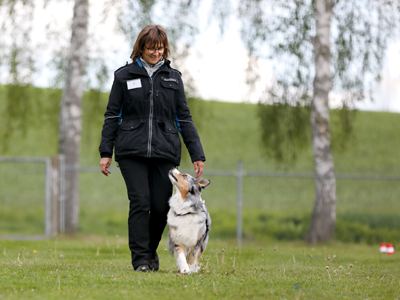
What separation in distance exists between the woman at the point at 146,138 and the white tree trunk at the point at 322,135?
5441 millimetres

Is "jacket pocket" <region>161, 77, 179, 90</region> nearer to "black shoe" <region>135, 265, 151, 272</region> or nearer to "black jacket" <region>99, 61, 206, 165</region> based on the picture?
"black jacket" <region>99, 61, 206, 165</region>

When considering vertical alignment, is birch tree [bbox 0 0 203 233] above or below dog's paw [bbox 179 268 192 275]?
above

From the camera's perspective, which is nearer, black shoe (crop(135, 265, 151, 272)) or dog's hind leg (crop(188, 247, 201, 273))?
black shoe (crop(135, 265, 151, 272))

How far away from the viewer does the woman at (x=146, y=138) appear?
4324 mm

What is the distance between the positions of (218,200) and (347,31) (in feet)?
20.0

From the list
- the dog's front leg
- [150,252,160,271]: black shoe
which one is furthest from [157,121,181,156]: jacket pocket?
[150,252,160,271]: black shoe

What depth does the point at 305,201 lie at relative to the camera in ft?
49.1

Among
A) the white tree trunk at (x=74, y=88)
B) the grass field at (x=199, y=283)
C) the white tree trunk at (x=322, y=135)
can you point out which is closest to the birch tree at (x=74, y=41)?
the white tree trunk at (x=74, y=88)

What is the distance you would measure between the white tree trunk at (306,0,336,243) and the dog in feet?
18.0

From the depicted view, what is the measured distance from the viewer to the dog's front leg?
421cm

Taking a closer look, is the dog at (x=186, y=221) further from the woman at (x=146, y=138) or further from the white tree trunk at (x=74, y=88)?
the white tree trunk at (x=74, y=88)

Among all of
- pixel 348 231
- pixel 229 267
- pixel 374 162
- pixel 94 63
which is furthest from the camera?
pixel 374 162

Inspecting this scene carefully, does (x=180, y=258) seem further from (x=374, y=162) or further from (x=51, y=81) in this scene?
(x=374, y=162)

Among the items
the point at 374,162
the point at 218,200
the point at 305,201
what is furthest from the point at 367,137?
the point at 218,200
